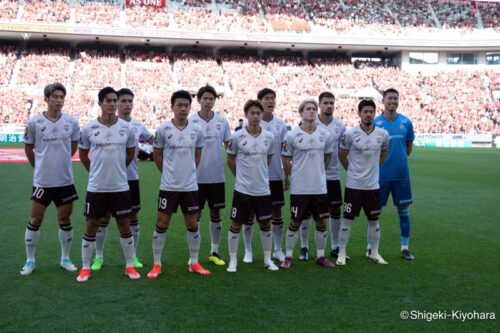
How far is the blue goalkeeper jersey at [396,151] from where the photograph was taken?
6641 millimetres

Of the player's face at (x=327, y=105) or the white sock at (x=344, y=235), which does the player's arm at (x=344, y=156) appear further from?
the white sock at (x=344, y=235)

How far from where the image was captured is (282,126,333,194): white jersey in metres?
6.02

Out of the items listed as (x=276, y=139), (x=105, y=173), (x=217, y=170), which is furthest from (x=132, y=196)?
(x=276, y=139)

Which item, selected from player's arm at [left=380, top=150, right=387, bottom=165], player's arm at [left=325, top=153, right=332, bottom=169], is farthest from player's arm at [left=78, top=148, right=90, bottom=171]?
player's arm at [left=380, top=150, right=387, bottom=165]

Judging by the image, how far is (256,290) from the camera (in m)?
5.10

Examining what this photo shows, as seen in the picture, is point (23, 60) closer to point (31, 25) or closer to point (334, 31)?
point (31, 25)

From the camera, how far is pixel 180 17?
44.3 m

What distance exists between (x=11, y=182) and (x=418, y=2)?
49.9m

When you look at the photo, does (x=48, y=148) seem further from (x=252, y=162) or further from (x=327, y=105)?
(x=327, y=105)

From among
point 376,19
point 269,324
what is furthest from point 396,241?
point 376,19

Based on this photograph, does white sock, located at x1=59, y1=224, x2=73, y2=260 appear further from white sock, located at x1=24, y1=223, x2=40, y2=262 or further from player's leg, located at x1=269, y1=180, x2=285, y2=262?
player's leg, located at x1=269, y1=180, x2=285, y2=262

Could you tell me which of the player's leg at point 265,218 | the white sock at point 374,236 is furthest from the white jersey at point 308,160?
the white sock at point 374,236

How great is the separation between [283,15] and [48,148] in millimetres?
44463

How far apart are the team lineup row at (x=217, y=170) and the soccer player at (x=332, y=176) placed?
0.6 inches
